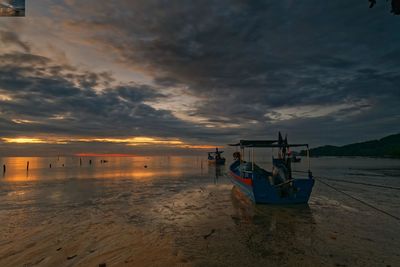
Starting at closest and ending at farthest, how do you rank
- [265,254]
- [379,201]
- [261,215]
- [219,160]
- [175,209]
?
1. [265,254]
2. [261,215]
3. [175,209]
4. [379,201]
5. [219,160]

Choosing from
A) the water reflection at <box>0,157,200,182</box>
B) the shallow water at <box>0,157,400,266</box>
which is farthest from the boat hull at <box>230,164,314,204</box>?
the water reflection at <box>0,157,200,182</box>

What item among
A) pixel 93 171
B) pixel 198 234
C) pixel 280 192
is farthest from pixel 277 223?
pixel 93 171

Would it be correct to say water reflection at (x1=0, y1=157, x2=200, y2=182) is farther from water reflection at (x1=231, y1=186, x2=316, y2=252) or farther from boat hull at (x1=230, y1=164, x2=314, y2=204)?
water reflection at (x1=231, y1=186, x2=316, y2=252)

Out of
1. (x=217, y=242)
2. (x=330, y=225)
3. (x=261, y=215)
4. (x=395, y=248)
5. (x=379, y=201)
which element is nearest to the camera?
(x=395, y=248)

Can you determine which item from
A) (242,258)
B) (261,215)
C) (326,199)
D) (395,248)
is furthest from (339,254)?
(326,199)

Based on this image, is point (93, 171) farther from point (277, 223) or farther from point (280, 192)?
point (277, 223)

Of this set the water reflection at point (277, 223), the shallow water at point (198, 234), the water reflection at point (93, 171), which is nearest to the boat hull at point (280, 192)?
the water reflection at point (277, 223)

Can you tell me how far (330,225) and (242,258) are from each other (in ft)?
21.4

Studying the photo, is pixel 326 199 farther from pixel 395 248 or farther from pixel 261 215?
pixel 395 248

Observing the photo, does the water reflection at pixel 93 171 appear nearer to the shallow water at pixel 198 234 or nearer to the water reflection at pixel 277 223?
the shallow water at pixel 198 234

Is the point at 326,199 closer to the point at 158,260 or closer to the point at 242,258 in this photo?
the point at 242,258

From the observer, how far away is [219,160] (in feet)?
269

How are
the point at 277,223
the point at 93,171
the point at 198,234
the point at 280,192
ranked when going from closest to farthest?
the point at 198,234, the point at 277,223, the point at 280,192, the point at 93,171

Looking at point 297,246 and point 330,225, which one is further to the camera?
point 330,225
